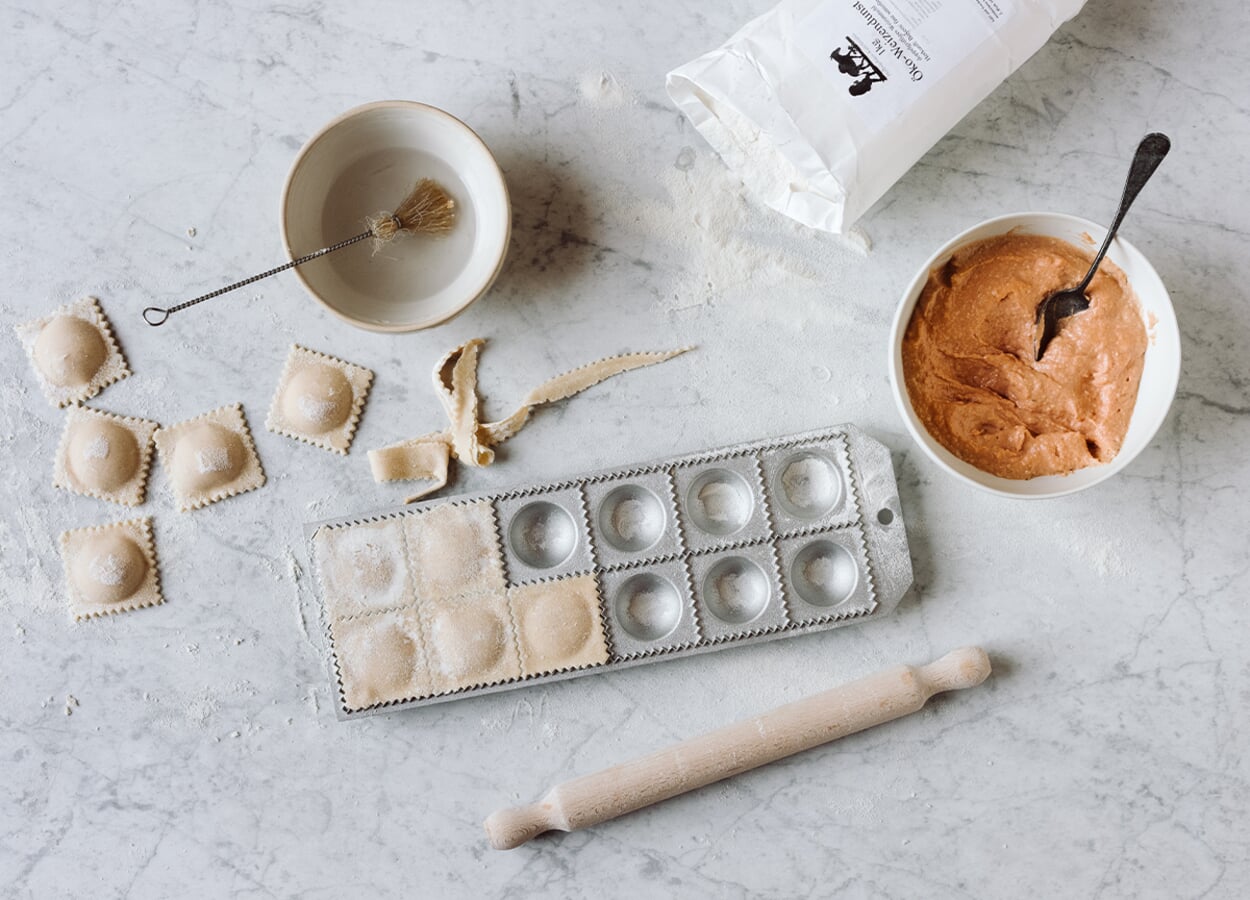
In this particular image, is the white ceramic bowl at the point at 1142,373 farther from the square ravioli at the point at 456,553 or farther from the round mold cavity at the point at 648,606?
the square ravioli at the point at 456,553

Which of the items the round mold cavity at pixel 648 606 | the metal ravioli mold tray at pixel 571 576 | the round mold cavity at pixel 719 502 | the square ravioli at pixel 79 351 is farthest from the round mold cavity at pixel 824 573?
the square ravioli at pixel 79 351

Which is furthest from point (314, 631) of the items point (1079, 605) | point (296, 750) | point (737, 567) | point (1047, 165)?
point (1047, 165)

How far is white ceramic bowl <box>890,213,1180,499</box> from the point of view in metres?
1.82

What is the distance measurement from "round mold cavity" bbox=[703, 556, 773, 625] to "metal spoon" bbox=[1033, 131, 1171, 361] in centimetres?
68

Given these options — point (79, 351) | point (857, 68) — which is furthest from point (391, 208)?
point (857, 68)

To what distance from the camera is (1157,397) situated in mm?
1841

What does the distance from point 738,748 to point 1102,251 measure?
1.12 meters

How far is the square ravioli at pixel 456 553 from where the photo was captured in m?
1.99

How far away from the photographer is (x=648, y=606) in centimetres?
208

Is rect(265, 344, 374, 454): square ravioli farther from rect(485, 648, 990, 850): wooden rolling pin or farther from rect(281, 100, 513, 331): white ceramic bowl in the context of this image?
rect(485, 648, 990, 850): wooden rolling pin

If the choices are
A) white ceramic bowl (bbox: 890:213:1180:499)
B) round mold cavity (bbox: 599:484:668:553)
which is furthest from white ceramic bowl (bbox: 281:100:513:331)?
white ceramic bowl (bbox: 890:213:1180:499)

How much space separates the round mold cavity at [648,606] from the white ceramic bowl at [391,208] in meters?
0.65

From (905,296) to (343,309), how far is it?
1040 millimetres

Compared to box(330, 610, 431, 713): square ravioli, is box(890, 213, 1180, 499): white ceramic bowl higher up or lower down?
higher up
